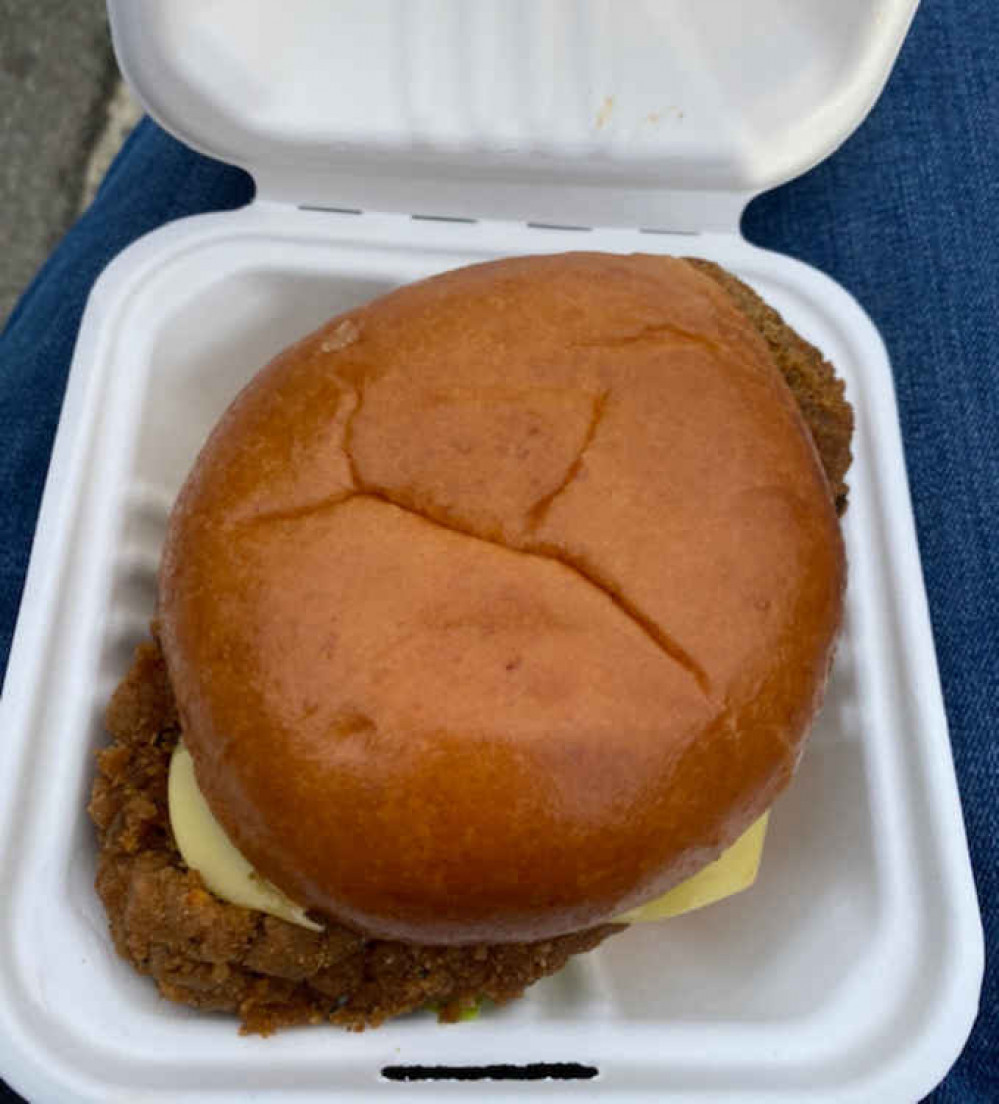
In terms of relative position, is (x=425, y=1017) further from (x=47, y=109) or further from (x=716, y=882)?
(x=47, y=109)

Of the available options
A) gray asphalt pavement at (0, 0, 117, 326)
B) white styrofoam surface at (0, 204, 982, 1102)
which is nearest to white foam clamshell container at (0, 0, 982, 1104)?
white styrofoam surface at (0, 204, 982, 1102)

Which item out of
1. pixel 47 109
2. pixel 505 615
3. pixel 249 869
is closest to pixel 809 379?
pixel 505 615

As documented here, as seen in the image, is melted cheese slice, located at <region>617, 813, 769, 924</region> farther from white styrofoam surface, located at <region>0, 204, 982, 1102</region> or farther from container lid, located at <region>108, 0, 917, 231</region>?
container lid, located at <region>108, 0, 917, 231</region>

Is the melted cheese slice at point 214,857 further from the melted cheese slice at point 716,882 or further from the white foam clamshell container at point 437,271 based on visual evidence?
the melted cheese slice at point 716,882

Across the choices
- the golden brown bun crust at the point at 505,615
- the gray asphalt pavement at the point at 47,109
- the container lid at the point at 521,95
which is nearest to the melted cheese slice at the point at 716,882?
the golden brown bun crust at the point at 505,615

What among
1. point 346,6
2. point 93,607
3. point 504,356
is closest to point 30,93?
point 346,6

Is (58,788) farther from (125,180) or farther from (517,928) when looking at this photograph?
(125,180)

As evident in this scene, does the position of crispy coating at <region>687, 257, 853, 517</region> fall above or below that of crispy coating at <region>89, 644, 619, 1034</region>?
above
